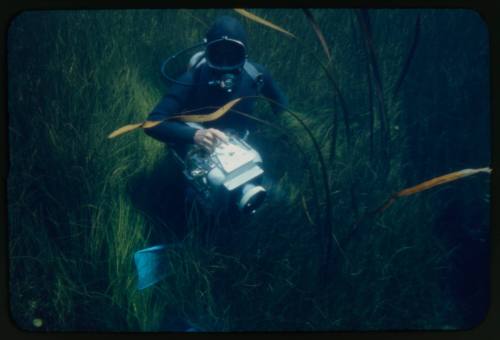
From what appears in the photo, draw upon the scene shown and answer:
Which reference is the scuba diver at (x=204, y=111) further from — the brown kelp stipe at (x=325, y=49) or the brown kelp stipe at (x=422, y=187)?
the brown kelp stipe at (x=422, y=187)

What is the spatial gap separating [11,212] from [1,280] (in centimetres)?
14

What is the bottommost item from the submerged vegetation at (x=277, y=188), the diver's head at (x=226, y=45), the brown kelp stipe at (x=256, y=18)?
the submerged vegetation at (x=277, y=188)

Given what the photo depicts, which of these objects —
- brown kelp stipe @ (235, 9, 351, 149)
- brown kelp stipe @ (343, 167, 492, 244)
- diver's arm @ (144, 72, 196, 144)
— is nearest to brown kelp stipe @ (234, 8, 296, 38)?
brown kelp stipe @ (235, 9, 351, 149)

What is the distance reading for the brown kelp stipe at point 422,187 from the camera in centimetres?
117

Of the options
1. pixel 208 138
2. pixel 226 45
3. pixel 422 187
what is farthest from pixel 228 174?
pixel 422 187

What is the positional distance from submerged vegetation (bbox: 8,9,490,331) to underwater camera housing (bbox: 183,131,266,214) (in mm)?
44

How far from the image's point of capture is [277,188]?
1191 mm

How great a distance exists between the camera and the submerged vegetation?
45.9 inches

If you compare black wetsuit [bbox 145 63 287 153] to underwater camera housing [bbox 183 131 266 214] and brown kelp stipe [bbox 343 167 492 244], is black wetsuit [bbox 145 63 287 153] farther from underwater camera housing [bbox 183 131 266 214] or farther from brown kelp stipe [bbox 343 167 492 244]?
brown kelp stipe [bbox 343 167 492 244]

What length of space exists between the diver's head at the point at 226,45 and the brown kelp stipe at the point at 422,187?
39cm

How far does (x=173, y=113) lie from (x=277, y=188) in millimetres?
253

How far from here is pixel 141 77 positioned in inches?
46.6

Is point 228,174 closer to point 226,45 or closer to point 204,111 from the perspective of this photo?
point 204,111

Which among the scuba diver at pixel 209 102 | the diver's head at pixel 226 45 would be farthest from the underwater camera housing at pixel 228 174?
the diver's head at pixel 226 45
